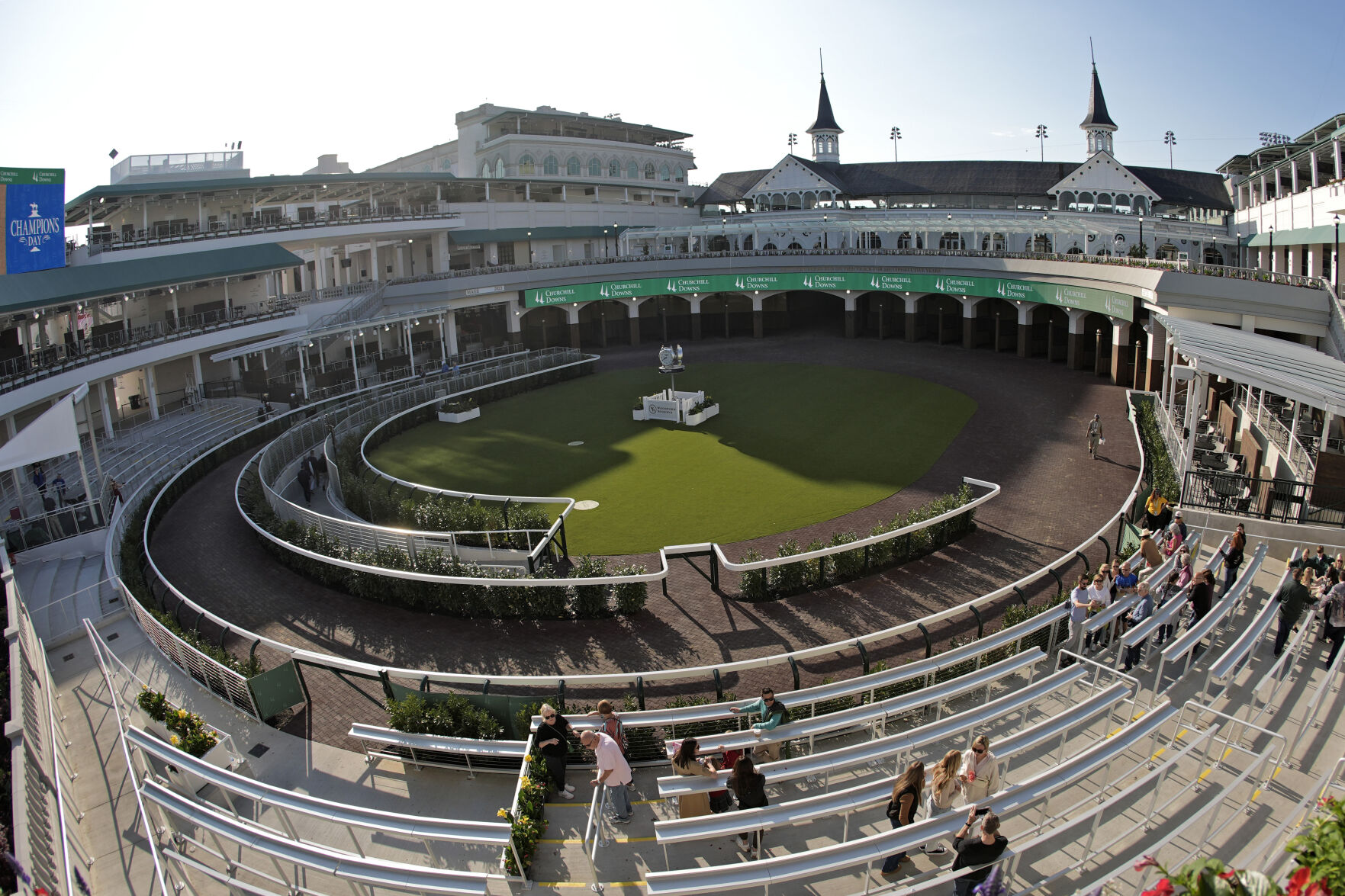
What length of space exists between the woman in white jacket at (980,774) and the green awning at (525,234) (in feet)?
151

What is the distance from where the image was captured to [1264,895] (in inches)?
205

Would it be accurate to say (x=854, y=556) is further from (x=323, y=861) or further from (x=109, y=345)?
(x=109, y=345)

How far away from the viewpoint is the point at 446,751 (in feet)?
37.2

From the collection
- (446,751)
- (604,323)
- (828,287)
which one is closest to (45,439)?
(446,751)

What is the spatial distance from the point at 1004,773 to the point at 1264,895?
534 cm

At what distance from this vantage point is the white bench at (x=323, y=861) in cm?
830

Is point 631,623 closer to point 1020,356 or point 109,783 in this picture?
point 109,783

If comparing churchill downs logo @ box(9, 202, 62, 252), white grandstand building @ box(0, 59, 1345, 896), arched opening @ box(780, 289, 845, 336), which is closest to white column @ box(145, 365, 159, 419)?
white grandstand building @ box(0, 59, 1345, 896)

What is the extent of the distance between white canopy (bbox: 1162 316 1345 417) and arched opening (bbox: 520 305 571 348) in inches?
1286

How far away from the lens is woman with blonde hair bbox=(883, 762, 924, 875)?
8758 mm

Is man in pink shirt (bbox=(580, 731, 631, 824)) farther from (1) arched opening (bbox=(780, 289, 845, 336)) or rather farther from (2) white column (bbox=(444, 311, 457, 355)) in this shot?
(1) arched opening (bbox=(780, 289, 845, 336))

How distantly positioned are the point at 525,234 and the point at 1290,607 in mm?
46723

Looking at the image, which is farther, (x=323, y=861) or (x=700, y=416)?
(x=700, y=416)

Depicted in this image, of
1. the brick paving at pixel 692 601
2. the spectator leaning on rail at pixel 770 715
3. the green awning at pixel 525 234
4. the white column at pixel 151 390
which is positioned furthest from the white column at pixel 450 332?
the spectator leaning on rail at pixel 770 715
